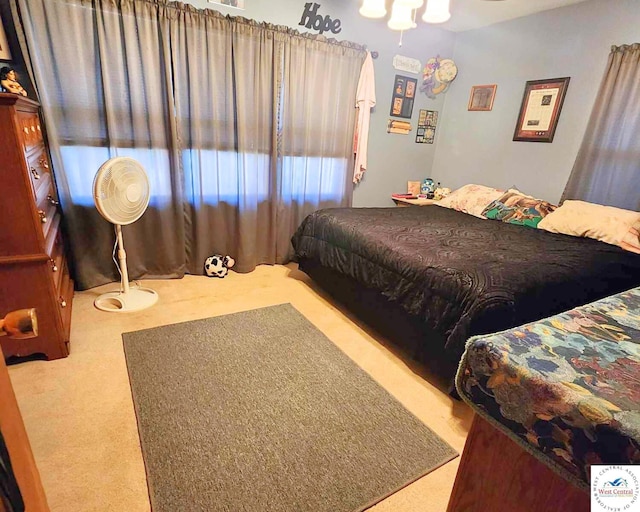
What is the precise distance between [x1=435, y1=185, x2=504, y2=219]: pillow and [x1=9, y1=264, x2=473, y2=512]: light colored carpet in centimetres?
171

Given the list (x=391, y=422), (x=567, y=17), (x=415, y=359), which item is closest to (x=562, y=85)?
(x=567, y=17)

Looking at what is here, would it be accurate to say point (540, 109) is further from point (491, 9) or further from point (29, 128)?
point (29, 128)

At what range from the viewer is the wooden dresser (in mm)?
1543

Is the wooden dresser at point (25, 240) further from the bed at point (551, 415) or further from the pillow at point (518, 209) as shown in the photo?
the pillow at point (518, 209)

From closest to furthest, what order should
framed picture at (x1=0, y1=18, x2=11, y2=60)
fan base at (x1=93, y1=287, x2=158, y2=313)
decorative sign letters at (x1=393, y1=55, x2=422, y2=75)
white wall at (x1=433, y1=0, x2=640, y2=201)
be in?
framed picture at (x1=0, y1=18, x2=11, y2=60) < fan base at (x1=93, y1=287, x2=158, y2=313) < white wall at (x1=433, y1=0, x2=640, y2=201) < decorative sign letters at (x1=393, y1=55, x2=422, y2=75)

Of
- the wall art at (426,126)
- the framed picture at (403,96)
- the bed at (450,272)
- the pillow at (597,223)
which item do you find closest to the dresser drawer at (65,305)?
the bed at (450,272)

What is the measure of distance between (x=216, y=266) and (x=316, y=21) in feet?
7.65

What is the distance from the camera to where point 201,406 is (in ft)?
5.36

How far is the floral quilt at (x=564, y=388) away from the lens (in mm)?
684

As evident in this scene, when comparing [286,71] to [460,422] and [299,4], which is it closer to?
[299,4]

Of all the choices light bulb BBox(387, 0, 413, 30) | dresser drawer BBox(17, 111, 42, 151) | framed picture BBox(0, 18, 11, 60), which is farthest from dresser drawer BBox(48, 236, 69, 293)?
light bulb BBox(387, 0, 413, 30)

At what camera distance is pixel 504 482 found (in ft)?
2.86

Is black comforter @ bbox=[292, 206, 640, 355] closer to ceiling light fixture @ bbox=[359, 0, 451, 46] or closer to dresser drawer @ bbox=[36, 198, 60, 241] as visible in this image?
ceiling light fixture @ bbox=[359, 0, 451, 46]

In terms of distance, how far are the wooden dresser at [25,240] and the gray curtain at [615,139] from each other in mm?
3885
